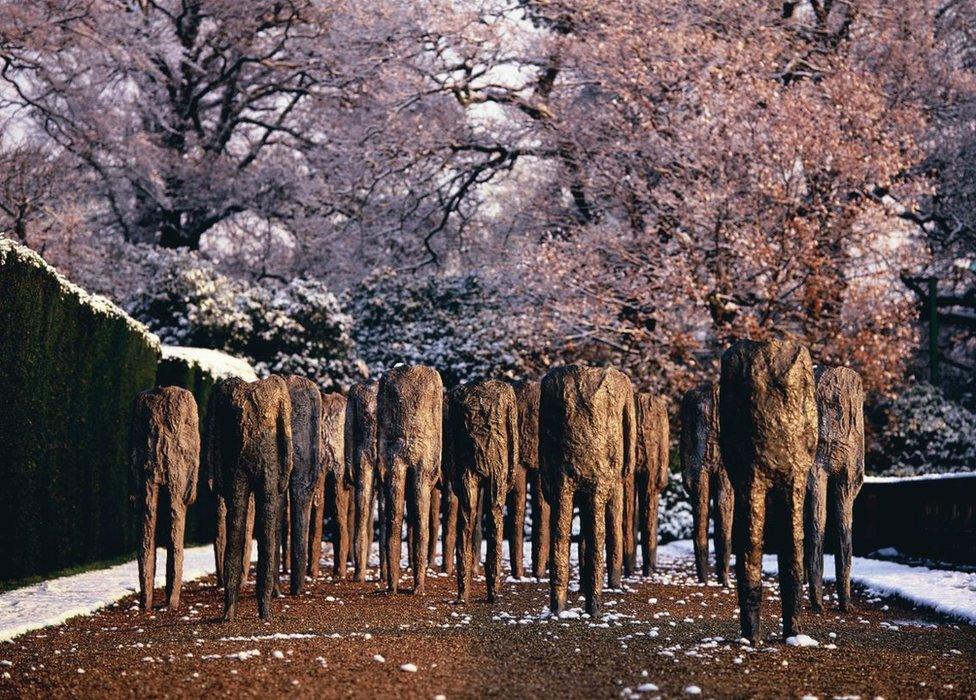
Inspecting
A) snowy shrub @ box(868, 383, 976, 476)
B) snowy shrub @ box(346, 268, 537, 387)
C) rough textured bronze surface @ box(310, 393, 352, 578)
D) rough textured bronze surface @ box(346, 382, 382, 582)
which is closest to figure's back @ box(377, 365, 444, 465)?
rough textured bronze surface @ box(346, 382, 382, 582)

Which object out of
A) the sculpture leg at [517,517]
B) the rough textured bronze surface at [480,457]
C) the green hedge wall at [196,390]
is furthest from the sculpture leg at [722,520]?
the green hedge wall at [196,390]

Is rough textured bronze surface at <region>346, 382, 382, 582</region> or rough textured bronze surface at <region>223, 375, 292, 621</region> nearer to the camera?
rough textured bronze surface at <region>223, 375, 292, 621</region>

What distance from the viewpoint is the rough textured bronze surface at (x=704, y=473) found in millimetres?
14008

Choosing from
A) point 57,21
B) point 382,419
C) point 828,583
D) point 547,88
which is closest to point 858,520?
point 828,583

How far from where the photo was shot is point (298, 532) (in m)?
11.8

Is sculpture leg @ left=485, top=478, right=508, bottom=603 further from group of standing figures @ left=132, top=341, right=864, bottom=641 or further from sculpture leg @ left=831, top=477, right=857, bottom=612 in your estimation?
sculpture leg @ left=831, top=477, right=857, bottom=612

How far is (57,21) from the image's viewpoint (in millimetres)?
27938

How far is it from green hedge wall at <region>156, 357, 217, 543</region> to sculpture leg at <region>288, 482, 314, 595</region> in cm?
750

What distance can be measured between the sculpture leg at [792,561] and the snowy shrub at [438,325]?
19.4 meters

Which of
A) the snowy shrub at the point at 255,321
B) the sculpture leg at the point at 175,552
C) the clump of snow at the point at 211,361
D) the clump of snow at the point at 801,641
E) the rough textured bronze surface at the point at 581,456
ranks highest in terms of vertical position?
the snowy shrub at the point at 255,321

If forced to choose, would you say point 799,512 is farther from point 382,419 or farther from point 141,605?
point 141,605

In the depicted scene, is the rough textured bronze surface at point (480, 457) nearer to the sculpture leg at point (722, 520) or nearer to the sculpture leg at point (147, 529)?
the sculpture leg at point (147, 529)

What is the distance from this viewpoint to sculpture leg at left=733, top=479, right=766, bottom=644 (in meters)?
8.38

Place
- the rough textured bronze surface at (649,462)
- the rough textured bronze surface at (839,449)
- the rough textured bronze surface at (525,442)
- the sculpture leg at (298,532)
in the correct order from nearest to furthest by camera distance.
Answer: the rough textured bronze surface at (839,449)
the sculpture leg at (298,532)
the rough textured bronze surface at (525,442)
the rough textured bronze surface at (649,462)
